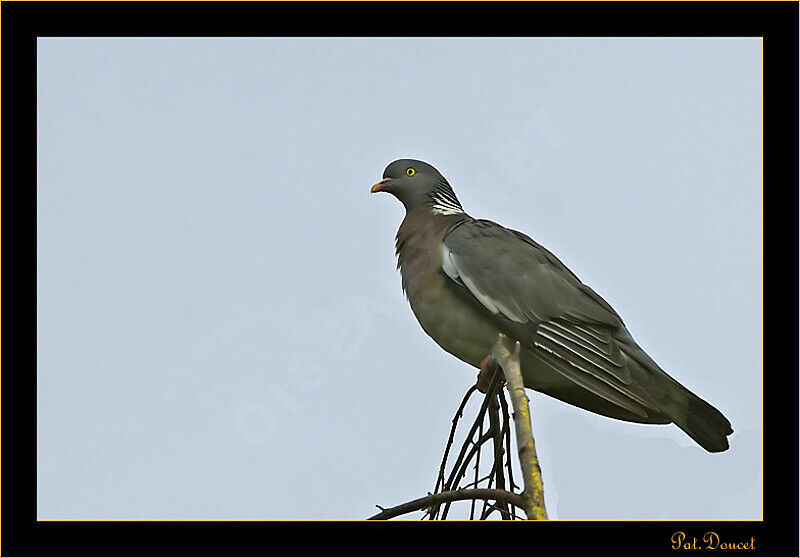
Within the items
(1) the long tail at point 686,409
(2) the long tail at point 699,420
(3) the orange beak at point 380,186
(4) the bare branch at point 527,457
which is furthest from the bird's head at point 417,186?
(4) the bare branch at point 527,457

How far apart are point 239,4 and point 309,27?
290mm

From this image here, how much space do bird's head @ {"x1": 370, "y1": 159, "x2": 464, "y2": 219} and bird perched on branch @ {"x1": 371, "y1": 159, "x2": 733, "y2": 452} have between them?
0.37 meters

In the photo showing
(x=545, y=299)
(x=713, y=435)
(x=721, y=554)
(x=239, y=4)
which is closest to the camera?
(x=721, y=554)

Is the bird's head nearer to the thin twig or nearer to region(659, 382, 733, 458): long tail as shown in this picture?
region(659, 382, 733, 458): long tail

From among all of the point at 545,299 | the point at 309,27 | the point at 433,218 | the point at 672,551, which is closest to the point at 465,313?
the point at 545,299

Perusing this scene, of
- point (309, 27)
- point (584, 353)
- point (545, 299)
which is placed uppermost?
point (309, 27)

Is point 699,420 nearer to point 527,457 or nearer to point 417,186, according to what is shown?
point 527,457

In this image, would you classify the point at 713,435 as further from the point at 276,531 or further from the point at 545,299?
the point at 276,531

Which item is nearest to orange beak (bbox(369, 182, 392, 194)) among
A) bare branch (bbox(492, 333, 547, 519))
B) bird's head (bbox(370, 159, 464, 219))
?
bird's head (bbox(370, 159, 464, 219))

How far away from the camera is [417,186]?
570 cm

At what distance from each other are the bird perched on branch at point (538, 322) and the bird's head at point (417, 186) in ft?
1.21

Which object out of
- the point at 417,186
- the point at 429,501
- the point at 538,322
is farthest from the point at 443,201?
the point at 429,501

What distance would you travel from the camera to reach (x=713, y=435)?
448 cm

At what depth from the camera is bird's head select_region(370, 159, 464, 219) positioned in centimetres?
565
